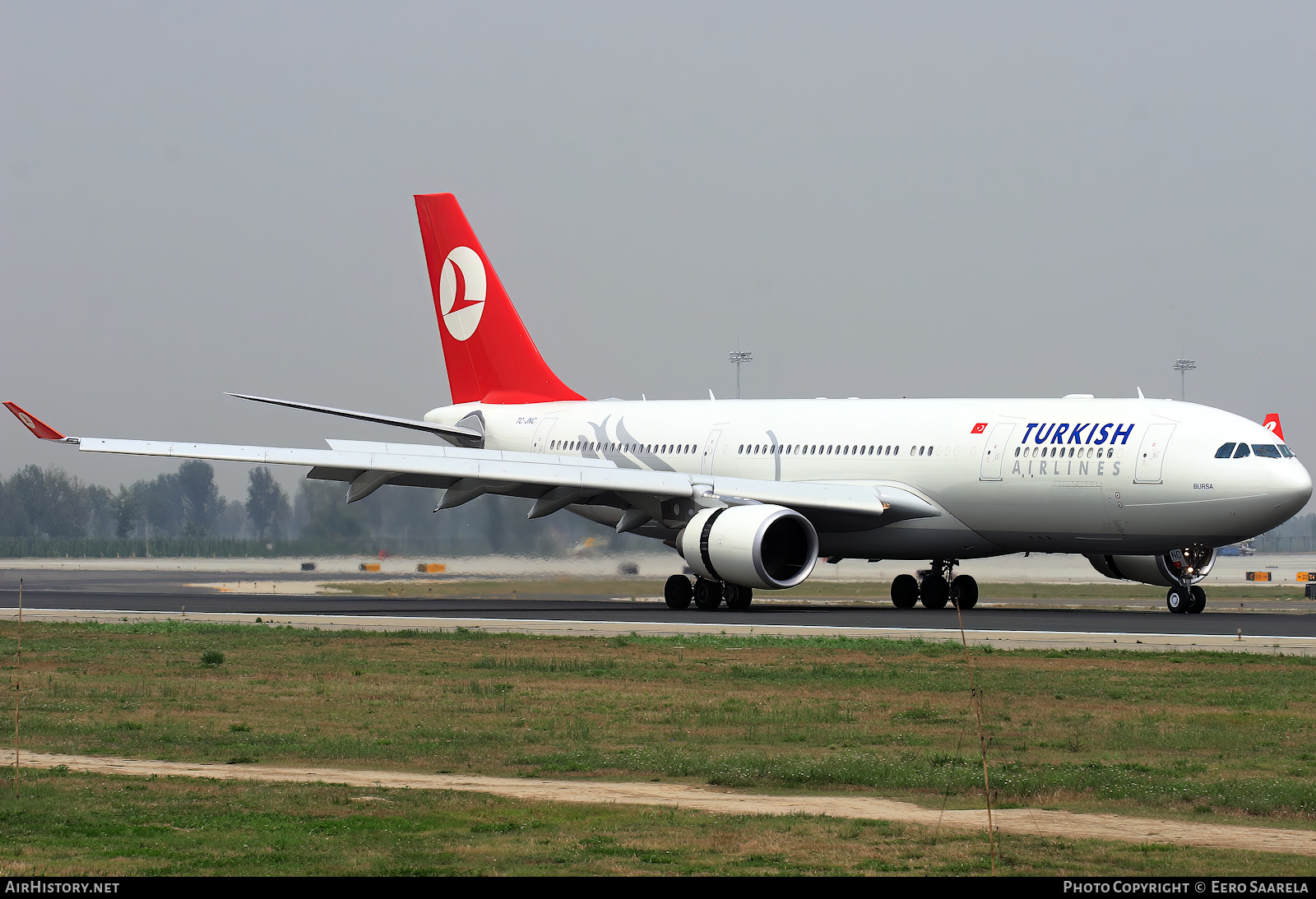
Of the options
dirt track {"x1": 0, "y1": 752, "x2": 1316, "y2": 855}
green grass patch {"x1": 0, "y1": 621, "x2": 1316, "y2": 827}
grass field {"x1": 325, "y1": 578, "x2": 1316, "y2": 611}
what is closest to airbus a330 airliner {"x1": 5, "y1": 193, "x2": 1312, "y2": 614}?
grass field {"x1": 325, "y1": 578, "x2": 1316, "y2": 611}

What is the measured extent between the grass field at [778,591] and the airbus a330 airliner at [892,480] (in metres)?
1.72

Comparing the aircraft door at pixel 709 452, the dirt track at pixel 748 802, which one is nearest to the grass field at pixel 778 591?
the aircraft door at pixel 709 452

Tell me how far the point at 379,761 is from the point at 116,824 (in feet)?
11.1

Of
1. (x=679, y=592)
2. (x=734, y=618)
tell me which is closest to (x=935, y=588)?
(x=679, y=592)

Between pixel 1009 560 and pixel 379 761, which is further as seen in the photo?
pixel 1009 560

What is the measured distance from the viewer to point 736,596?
3325 cm

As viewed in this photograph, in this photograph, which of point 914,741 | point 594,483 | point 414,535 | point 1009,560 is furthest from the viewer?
point 414,535

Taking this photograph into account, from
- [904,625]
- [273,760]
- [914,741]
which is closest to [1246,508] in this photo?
[904,625]

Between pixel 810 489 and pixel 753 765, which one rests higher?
pixel 810 489

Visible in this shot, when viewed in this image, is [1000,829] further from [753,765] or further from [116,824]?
[116,824]

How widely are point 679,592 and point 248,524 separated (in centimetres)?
3737

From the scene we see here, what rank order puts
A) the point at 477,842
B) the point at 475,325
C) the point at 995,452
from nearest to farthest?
the point at 477,842 < the point at 995,452 < the point at 475,325

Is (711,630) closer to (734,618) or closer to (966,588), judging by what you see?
(734,618)

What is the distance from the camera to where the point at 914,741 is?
14.6m
